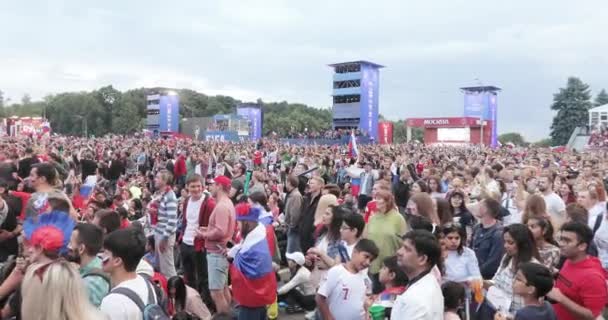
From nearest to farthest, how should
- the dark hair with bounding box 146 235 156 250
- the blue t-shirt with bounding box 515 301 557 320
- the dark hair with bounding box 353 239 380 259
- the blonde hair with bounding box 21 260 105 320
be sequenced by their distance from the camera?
the blonde hair with bounding box 21 260 105 320
the blue t-shirt with bounding box 515 301 557 320
the dark hair with bounding box 353 239 380 259
the dark hair with bounding box 146 235 156 250

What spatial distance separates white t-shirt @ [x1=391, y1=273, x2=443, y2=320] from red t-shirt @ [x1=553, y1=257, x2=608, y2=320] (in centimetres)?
139

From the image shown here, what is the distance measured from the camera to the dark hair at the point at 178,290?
14.6 feet

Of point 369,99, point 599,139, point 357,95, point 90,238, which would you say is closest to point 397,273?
point 90,238

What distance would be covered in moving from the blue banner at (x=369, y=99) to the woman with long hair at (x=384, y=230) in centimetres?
4656

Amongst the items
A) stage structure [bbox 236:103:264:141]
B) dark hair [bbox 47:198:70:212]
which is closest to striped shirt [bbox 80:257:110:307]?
dark hair [bbox 47:198:70:212]

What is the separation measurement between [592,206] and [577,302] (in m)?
3.56

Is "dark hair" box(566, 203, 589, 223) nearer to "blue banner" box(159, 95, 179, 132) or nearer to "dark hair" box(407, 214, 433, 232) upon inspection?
"dark hair" box(407, 214, 433, 232)

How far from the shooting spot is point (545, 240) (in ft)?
16.6

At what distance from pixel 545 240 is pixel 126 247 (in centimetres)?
376

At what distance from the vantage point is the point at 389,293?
12.5 feet

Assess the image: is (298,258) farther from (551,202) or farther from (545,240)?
(551,202)

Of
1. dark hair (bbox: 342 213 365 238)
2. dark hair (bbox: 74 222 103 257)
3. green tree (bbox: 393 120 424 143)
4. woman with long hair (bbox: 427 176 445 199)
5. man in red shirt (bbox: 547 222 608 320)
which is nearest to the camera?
dark hair (bbox: 74 222 103 257)

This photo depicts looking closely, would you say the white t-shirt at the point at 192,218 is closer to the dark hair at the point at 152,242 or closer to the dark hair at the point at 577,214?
the dark hair at the point at 152,242

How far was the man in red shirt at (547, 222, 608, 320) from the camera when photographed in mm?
3903
